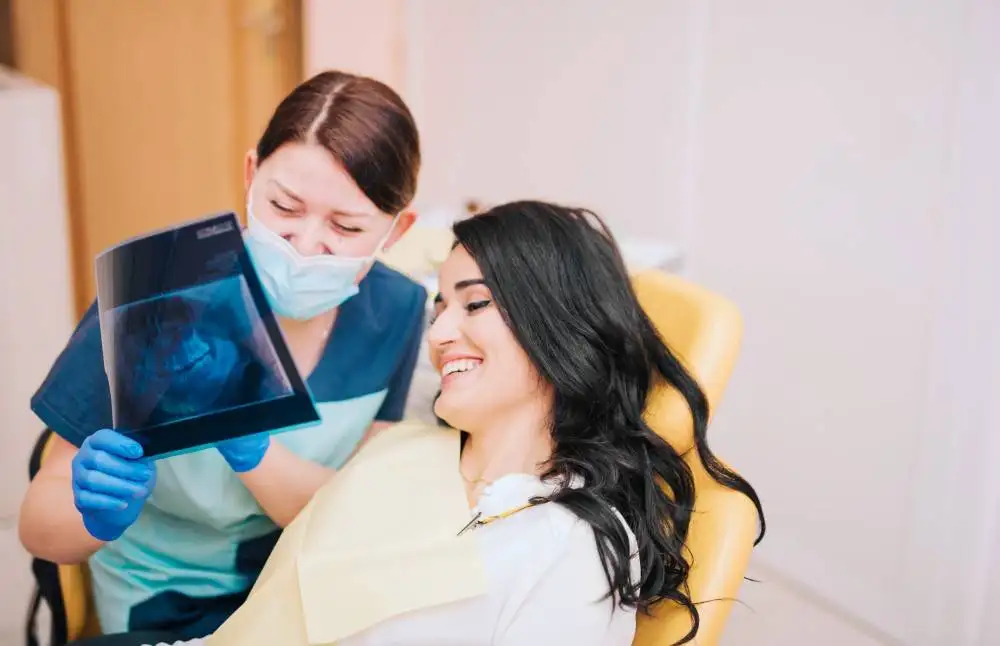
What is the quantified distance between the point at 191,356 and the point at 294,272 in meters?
0.19

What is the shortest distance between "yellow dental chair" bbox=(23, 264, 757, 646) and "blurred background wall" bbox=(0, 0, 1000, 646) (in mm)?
922

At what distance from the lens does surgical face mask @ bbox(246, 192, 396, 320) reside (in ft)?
4.07

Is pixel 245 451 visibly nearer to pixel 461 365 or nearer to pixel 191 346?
pixel 191 346

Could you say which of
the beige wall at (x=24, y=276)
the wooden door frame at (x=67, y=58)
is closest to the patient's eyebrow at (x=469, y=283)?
the beige wall at (x=24, y=276)

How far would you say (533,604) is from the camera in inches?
40.9

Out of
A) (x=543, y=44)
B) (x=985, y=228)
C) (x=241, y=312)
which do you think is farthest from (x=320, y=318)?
(x=543, y=44)

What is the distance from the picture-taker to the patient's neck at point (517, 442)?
1229 mm

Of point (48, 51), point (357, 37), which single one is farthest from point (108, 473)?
point (357, 37)

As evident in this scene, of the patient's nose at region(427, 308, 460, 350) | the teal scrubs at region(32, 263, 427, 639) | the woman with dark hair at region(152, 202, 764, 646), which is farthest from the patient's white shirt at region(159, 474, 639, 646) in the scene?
the teal scrubs at region(32, 263, 427, 639)

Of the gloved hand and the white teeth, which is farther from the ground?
the white teeth

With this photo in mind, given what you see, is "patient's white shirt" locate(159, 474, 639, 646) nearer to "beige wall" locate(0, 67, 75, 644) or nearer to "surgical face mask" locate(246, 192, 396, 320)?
"surgical face mask" locate(246, 192, 396, 320)

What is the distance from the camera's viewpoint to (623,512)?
1150mm

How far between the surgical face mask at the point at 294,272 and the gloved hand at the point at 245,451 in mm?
187

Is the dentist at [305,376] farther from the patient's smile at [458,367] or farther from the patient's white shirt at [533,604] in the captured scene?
the patient's white shirt at [533,604]
